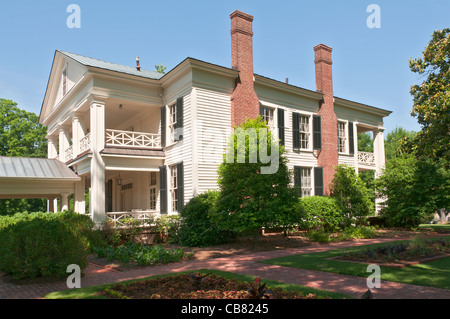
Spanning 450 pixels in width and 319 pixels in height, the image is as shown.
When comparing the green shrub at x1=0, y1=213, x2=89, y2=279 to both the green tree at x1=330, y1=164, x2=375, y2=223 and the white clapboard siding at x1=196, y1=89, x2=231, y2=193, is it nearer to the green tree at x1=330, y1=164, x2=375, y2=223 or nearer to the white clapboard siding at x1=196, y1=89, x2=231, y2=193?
the white clapboard siding at x1=196, y1=89, x2=231, y2=193

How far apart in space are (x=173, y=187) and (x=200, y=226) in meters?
3.95

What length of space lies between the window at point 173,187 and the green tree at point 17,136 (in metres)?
32.5

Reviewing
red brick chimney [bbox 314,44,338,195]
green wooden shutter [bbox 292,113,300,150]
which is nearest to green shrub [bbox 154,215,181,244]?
green wooden shutter [bbox 292,113,300,150]

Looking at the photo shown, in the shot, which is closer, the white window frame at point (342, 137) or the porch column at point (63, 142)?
the porch column at point (63, 142)

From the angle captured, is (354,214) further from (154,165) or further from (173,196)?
(154,165)

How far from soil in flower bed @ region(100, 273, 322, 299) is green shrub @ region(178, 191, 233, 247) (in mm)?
6298

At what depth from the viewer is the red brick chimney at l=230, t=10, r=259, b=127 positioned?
17625mm

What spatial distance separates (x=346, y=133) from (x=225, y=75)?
10.0 meters

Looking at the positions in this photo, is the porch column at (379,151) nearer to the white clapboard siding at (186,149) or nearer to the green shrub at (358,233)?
the green shrub at (358,233)

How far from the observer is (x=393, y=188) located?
20156 millimetres

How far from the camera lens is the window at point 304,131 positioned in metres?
21.1

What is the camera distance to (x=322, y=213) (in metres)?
17.1

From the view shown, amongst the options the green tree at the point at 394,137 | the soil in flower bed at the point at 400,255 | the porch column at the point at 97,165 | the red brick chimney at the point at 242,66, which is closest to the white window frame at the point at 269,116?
Answer: the red brick chimney at the point at 242,66

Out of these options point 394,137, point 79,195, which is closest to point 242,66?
point 79,195
